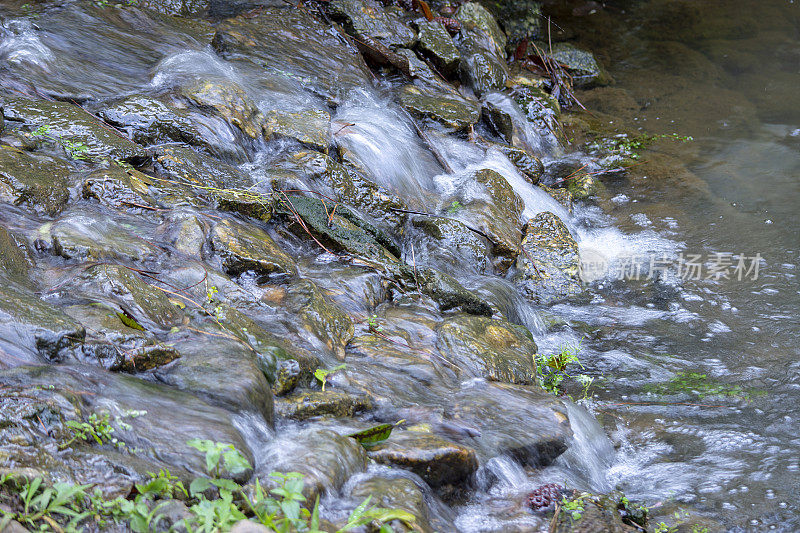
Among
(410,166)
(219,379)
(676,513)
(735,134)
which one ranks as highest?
(735,134)

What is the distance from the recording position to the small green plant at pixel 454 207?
5.93 meters

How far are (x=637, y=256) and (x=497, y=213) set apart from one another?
1398 millimetres

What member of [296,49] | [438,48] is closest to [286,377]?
[296,49]

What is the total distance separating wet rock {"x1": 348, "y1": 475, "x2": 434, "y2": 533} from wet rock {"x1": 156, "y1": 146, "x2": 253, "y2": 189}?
2596mm

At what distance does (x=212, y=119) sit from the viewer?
17.4 feet

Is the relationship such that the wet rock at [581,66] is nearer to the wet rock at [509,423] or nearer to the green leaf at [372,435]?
the wet rock at [509,423]

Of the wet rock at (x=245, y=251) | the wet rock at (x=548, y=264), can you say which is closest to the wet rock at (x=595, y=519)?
the wet rock at (x=245, y=251)

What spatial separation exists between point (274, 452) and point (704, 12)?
1207 cm

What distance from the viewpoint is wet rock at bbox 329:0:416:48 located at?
7.85 m

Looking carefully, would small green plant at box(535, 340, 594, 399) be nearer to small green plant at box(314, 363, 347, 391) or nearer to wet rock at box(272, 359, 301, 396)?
small green plant at box(314, 363, 347, 391)

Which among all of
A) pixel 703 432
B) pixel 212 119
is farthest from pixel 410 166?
pixel 703 432

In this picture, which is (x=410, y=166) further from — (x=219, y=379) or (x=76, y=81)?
(x=219, y=379)

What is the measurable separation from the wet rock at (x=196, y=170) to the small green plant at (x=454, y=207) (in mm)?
1965

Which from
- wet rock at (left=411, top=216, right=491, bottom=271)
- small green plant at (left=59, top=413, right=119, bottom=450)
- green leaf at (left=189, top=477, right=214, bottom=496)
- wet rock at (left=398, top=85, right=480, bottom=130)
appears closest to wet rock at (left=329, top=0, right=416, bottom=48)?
wet rock at (left=398, top=85, right=480, bottom=130)
